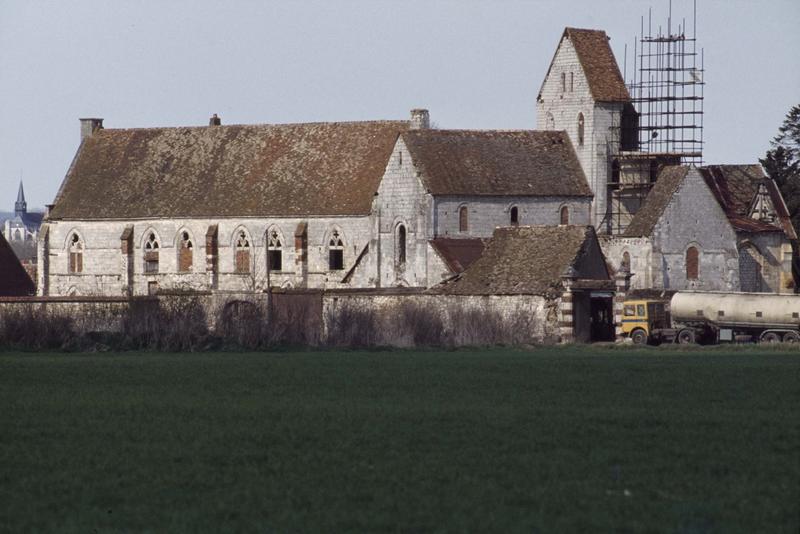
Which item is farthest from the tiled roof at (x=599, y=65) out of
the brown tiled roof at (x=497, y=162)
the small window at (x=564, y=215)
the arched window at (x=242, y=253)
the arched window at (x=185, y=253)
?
the arched window at (x=185, y=253)

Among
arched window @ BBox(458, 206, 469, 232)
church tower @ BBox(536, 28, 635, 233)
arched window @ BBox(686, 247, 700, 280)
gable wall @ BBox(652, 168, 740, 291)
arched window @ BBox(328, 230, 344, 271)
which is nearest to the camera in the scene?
gable wall @ BBox(652, 168, 740, 291)

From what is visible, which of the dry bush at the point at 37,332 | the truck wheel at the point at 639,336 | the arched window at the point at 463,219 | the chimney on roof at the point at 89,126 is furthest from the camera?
the chimney on roof at the point at 89,126

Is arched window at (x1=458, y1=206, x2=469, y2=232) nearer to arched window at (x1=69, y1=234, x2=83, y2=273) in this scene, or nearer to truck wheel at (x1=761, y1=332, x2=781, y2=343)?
truck wheel at (x1=761, y1=332, x2=781, y2=343)

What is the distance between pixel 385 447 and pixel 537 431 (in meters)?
2.57

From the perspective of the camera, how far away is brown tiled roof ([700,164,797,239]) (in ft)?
264

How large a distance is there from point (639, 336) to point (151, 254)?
100 ft

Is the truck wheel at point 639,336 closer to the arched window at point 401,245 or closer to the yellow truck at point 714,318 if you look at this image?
the yellow truck at point 714,318

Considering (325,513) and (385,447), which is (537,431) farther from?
(325,513)

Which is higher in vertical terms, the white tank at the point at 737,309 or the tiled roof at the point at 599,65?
the tiled roof at the point at 599,65

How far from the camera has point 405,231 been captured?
74.4 m

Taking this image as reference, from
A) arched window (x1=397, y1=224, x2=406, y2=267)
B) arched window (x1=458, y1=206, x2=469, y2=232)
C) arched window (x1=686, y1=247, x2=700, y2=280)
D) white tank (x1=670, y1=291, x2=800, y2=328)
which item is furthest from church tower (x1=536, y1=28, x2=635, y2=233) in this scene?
white tank (x1=670, y1=291, x2=800, y2=328)

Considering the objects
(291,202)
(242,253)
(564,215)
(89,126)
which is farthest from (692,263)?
(89,126)

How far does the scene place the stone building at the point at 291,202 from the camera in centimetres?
7456

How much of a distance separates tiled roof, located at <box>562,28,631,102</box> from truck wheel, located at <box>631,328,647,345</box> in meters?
19.3
